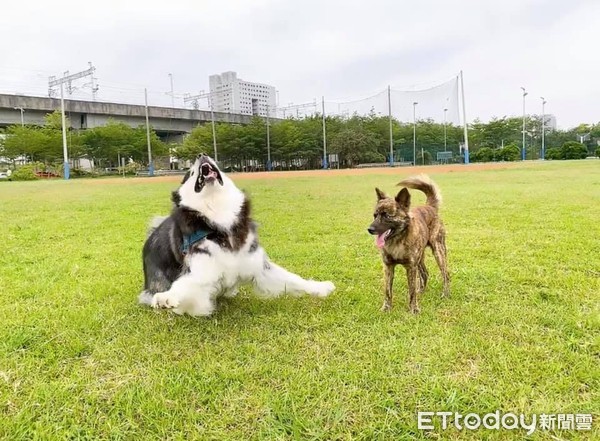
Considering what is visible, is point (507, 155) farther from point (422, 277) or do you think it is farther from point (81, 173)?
point (422, 277)

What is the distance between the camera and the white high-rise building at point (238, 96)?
178ft

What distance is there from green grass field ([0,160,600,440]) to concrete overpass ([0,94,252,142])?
4977 cm

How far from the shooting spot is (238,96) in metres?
55.3

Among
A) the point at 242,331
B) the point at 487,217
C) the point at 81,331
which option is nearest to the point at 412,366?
the point at 242,331

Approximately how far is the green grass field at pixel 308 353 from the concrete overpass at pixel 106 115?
163ft

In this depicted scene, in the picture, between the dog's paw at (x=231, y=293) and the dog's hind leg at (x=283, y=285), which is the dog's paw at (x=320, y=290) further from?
the dog's paw at (x=231, y=293)

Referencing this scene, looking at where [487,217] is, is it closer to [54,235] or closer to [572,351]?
[572,351]

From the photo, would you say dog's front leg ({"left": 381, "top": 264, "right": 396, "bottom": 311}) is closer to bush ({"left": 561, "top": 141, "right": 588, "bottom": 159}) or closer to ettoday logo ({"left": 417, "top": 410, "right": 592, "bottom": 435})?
ettoday logo ({"left": 417, "top": 410, "right": 592, "bottom": 435})

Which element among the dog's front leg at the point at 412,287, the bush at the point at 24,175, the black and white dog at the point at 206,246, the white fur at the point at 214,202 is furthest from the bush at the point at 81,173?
the dog's front leg at the point at 412,287

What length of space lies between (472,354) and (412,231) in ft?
3.51

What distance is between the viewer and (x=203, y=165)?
10.8 ft

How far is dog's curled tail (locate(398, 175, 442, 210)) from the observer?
4.01m

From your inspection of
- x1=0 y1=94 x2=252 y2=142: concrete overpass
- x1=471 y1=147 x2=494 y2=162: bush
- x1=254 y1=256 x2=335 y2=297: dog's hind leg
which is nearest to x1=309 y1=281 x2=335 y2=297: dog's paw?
x1=254 y1=256 x2=335 y2=297: dog's hind leg

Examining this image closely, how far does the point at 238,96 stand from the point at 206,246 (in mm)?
54850
